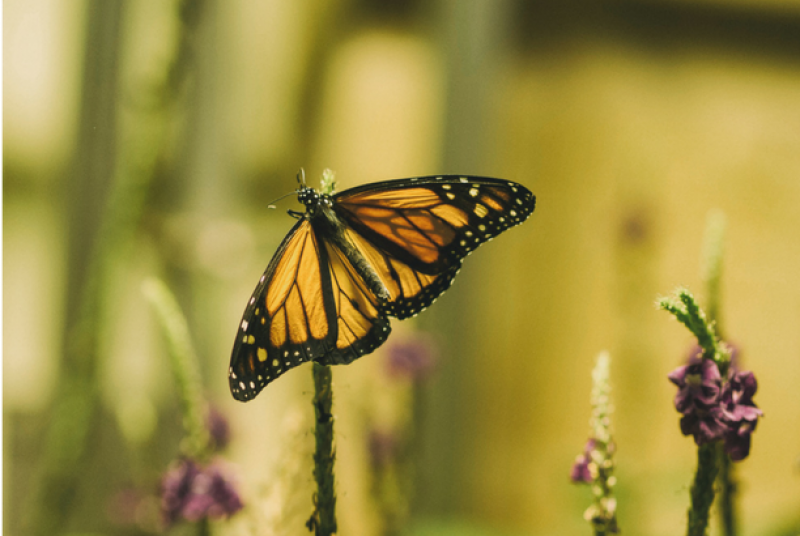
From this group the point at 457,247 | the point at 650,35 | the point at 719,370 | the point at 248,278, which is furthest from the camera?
the point at 650,35

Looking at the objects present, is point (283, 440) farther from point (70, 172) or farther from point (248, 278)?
point (70, 172)

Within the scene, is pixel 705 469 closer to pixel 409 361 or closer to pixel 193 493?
pixel 193 493

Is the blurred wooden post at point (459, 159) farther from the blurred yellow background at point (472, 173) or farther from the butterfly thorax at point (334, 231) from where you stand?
the butterfly thorax at point (334, 231)

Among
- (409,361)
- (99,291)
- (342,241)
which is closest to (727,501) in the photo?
(342,241)

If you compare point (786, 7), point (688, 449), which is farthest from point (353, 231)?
point (786, 7)

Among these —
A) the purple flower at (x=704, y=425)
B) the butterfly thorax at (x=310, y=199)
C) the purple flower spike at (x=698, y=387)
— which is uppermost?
the butterfly thorax at (x=310, y=199)

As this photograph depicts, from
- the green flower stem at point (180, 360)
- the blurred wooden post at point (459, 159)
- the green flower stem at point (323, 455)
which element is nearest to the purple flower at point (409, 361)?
the blurred wooden post at point (459, 159)

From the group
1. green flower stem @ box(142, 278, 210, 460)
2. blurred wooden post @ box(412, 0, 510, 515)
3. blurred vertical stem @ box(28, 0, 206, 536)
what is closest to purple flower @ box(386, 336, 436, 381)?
blurred wooden post @ box(412, 0, 510, 515)
